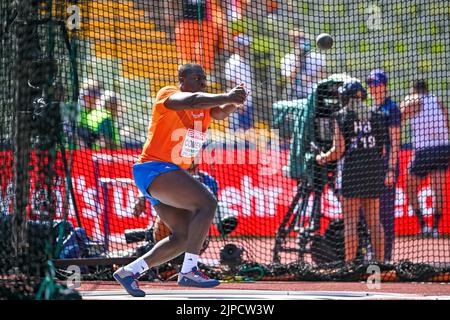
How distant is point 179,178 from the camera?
24.5ft

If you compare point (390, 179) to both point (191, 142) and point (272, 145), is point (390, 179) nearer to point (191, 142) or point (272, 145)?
point (272, 145)

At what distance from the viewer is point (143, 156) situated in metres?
7.66

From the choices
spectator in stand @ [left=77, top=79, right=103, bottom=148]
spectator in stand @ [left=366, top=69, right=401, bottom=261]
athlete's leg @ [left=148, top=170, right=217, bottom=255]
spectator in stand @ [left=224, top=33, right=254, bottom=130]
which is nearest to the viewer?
athlete's leg @ [left=148, top=170, right=217, bottom=255]

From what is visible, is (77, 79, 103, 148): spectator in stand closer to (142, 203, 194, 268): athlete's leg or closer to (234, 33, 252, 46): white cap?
(234, 33, 252, 46): white cap

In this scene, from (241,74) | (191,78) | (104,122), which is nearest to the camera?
(191,78)

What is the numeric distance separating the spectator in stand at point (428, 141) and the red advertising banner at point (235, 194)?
5.4 inches

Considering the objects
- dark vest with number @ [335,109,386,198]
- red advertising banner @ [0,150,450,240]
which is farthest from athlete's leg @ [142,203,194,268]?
dark vest with number @ [335,109,386,198]

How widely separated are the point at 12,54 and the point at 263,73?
5.34m

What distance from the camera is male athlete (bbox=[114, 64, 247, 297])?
7.48 meters

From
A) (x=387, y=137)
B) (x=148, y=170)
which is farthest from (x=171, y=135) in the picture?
(x=387, y=137)

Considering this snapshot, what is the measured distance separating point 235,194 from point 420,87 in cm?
284

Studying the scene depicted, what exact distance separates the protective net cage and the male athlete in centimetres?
Answer: 103

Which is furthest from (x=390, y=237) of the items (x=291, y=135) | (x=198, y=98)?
(x=198, y=98)
